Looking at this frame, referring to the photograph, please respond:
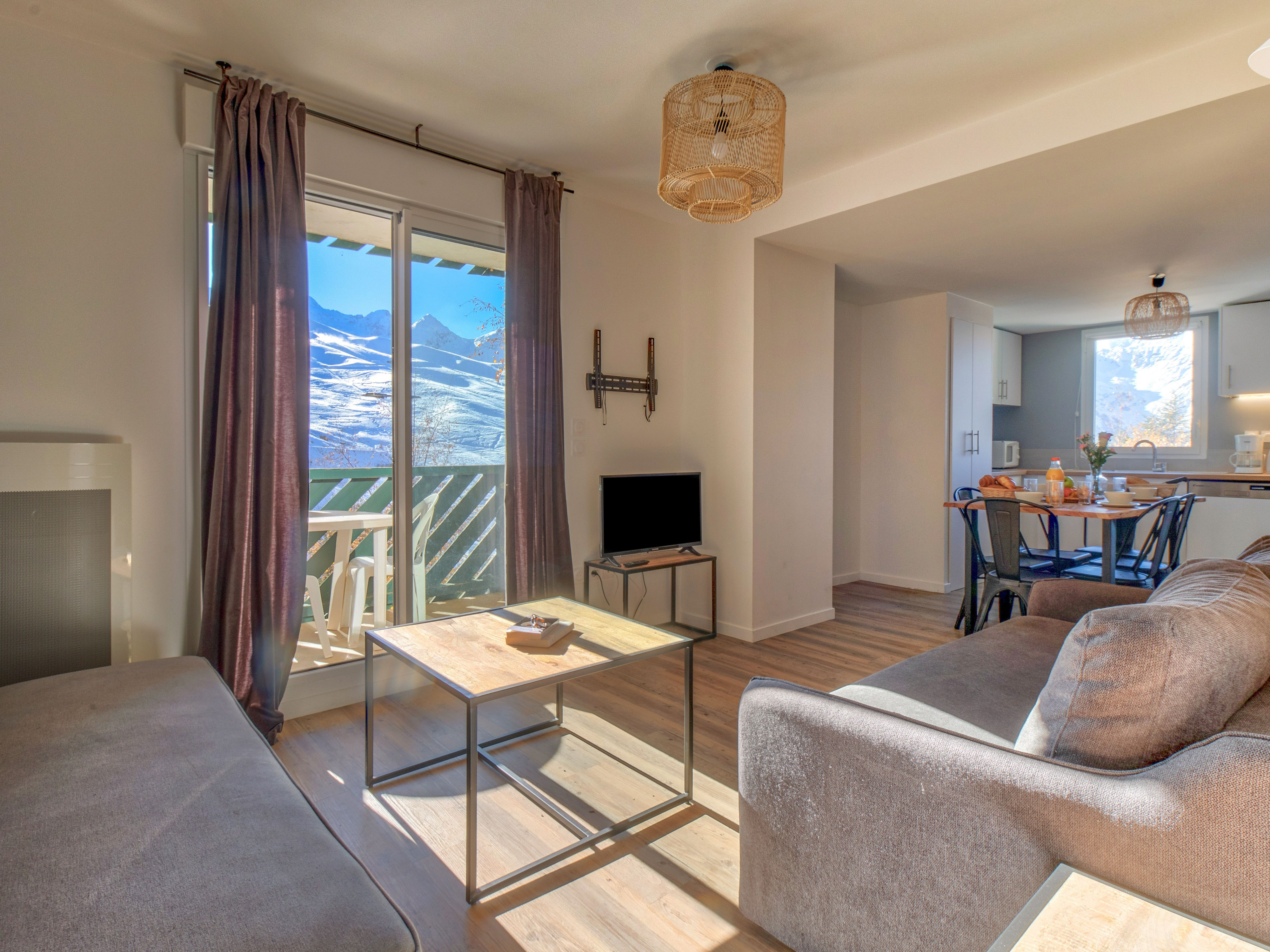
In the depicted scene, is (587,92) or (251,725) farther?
(587,92)

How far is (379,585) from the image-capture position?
10.8 feet

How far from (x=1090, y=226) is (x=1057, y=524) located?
186 centimetres

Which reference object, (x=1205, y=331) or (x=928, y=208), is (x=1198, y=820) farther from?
Result: (x=1205, y=331)

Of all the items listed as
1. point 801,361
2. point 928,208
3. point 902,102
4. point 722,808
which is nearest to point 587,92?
point 902,102

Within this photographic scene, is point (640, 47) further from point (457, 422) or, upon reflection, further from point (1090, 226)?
point (1090, 226)

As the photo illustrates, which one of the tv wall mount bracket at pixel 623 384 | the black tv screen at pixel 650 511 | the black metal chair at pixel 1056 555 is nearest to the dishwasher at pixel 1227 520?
the black metal chair at pixel 1056 555

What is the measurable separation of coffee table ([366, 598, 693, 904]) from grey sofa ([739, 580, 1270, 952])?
56 cm

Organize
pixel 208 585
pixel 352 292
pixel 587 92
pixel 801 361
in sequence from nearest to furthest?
1. pixel 208 585
2. pixel 587 92
3. pixel 352 292
4. pixel 801 361

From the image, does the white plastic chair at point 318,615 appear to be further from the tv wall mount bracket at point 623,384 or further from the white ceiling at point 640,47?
the white ceiling at point 640,47

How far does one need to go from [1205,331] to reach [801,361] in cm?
467

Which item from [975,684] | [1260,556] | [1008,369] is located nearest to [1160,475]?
[1008,369]

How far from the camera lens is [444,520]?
3393mm

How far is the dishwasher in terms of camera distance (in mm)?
4961

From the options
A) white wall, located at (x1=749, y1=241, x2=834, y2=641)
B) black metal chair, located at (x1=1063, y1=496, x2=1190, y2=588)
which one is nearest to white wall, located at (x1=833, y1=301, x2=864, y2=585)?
white wall, located at (x1=749, y1=241, x2=834, y2=641)
